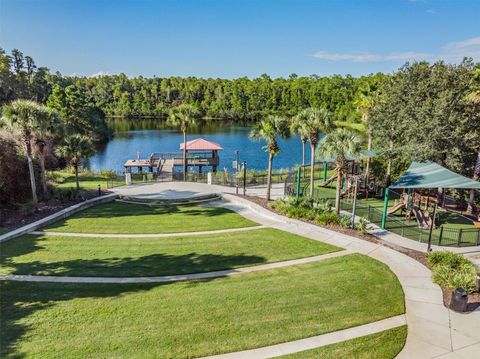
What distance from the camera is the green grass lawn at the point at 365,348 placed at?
7.27 m

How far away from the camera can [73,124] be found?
53.6 m

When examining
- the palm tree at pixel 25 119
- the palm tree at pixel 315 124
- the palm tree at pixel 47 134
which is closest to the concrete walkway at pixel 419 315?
the palm tree at pixel 315 124

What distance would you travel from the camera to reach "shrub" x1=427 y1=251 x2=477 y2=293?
10.3 meters

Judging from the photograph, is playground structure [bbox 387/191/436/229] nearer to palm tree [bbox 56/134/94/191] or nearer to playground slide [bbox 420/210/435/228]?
playground slide [bbox 420/210/435/228]

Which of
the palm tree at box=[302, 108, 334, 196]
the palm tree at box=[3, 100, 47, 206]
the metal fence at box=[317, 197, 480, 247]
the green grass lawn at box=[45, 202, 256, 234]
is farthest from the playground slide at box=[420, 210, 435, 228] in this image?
the palm tree at box=[3, 100, 47, 206]

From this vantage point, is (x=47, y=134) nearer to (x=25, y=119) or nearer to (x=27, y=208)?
(x=25, y=119)

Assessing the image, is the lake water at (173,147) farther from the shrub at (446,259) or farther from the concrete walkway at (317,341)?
the concrete walkway at (317,341)

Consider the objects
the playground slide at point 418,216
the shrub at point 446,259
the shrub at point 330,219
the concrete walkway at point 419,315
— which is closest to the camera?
the concrete walkway at point 419,315

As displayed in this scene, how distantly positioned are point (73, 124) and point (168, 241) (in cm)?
4772

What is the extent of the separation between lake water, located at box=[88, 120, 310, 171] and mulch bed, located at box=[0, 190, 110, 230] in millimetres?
22447

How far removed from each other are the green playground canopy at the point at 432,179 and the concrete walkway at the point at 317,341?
32.2 feet

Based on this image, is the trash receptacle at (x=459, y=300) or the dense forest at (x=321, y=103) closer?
the trash receptacle at (x=459, y=300)

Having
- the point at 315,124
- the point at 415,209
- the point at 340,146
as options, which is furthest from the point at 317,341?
the point at 315,124

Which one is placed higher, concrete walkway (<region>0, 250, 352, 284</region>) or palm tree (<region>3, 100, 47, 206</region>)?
palm tree (<region>3, 100, 47, 206</region>)
